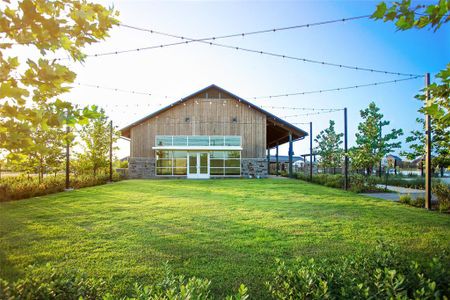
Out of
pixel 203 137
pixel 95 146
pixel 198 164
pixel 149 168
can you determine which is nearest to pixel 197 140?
pixel 203 137

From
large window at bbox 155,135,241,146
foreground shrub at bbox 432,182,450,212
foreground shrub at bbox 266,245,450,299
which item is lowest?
foreground shrub at bbox 432,182,450,212

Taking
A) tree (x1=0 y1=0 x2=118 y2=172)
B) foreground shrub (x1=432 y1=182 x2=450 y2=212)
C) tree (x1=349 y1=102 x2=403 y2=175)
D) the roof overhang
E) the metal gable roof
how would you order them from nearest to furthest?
1. tree (x1=0 y1=0 x2=118 y2=172)
2. foreground shrub (x1=432 y1=182 x2=450 y2=212)
3. tree (x1=349 y1=102 x2=403 y2=175)
4. the roof overhang
5. the metal gable roof

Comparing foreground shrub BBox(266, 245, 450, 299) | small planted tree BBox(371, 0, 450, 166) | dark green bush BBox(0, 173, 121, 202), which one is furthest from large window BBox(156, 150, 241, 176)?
small planted tree BBox(371, 0, 450, 166)

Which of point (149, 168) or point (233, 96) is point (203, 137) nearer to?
point (233, 96)

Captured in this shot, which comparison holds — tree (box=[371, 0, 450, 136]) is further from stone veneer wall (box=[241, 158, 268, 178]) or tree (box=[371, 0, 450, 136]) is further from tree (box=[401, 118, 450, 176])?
stone veneer wall (box=[241, 158, 268, 178])

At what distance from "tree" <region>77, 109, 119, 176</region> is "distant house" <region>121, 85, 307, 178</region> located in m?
2.57

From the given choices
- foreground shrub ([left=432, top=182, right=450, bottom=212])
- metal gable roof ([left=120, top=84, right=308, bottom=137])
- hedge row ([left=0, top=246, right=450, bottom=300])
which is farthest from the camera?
metal gable roof ([left=120, top=84, right=308, bottom=137])

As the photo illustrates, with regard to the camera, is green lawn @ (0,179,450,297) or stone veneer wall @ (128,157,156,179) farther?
stone veneer wall @ (128,157,156,179)

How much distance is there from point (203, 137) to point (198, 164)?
2587mm

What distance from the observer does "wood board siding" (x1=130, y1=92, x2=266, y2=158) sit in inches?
947

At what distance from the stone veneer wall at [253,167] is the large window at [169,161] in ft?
18.2

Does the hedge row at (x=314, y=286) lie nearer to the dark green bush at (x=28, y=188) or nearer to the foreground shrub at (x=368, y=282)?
the foreground shrub at (x=368, y=282)

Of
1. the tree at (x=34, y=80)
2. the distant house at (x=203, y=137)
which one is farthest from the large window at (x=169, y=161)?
the tree at (x=34, y=80)

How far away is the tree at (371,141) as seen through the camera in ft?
59.5
